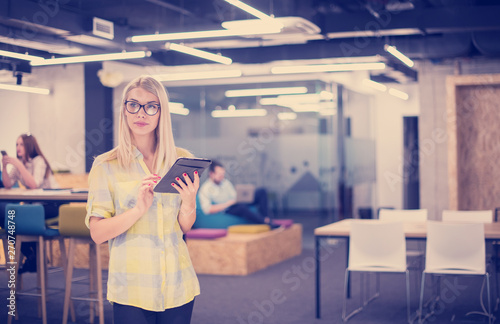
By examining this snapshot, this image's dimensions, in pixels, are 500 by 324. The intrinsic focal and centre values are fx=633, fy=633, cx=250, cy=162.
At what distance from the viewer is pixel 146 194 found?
2102mm

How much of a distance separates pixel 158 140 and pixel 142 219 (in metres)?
0.31

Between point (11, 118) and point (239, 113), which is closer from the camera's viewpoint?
point (11, 118)

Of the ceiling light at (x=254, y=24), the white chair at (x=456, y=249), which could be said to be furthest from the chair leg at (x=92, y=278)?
the white chair at (x=456, y=249)

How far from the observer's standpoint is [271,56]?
34.8ft

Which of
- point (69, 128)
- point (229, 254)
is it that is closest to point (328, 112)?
point (229, 254)

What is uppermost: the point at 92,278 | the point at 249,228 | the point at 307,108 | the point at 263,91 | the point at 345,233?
the point at 263,91

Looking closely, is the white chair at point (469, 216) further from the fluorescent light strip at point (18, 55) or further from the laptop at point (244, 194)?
the fluorescent light strip at point (18, 55)

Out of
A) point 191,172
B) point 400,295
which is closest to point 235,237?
point 400,295

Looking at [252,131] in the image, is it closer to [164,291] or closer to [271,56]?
[271,56]

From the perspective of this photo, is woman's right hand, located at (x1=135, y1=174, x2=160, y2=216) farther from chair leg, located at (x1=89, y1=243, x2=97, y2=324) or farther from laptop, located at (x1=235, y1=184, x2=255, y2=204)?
laptop, located at (x1=235, y1=184, x2=255, y2=204)

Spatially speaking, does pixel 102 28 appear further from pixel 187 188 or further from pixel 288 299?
pixel 187 188

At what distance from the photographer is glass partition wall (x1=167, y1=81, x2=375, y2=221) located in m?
11.8

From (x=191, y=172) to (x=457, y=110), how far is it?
887 cm

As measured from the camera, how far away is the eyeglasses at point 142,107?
2189 millimetres
